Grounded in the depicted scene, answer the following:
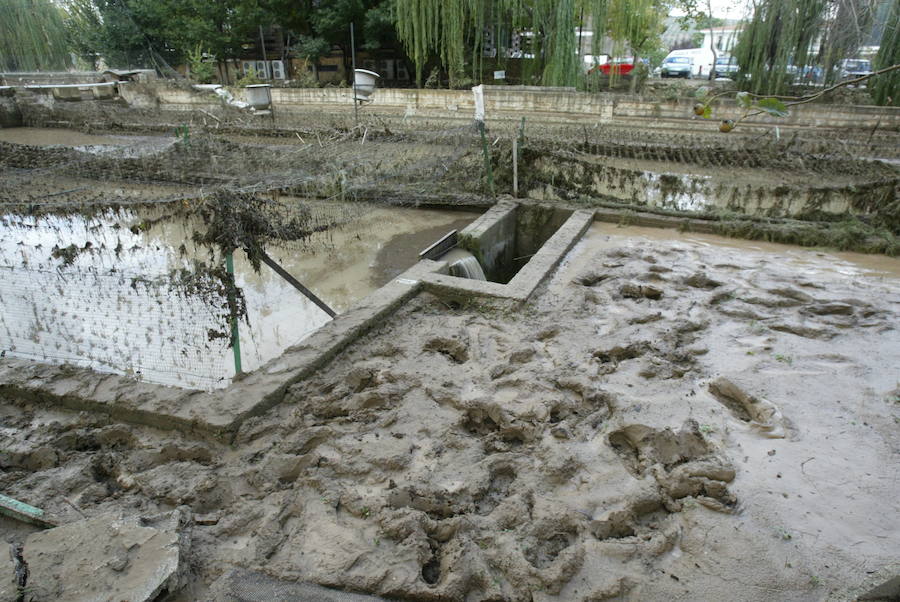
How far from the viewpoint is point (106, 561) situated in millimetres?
2537

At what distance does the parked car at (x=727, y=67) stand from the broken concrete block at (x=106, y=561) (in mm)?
19345

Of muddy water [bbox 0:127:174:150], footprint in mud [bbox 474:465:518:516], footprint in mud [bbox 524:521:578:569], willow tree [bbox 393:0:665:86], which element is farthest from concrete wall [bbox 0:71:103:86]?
footprint in mud [bbox 524:521:578:569]

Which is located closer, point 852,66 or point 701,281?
point 701,281

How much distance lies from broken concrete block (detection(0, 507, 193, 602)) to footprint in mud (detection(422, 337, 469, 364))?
252cm

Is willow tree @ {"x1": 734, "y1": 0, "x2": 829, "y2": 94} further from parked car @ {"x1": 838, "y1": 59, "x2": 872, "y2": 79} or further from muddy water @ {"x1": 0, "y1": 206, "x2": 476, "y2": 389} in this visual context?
muddy water @ {"x1": 0, "y1": 206, "x2": 476, "y2": 389}

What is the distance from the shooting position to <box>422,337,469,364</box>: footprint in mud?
15.8 feet

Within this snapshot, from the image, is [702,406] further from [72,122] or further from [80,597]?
[72,122]

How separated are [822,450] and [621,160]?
22.9 feet

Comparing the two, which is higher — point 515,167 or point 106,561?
point 515,167

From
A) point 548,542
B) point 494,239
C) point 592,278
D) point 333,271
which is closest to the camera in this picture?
point 548,542

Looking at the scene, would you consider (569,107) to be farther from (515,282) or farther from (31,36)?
(31,36)

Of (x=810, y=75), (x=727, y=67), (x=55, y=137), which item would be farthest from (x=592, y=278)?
(x=55, y=137)

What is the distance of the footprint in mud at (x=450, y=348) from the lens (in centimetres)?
482

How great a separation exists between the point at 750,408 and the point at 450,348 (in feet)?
→ 7.92
